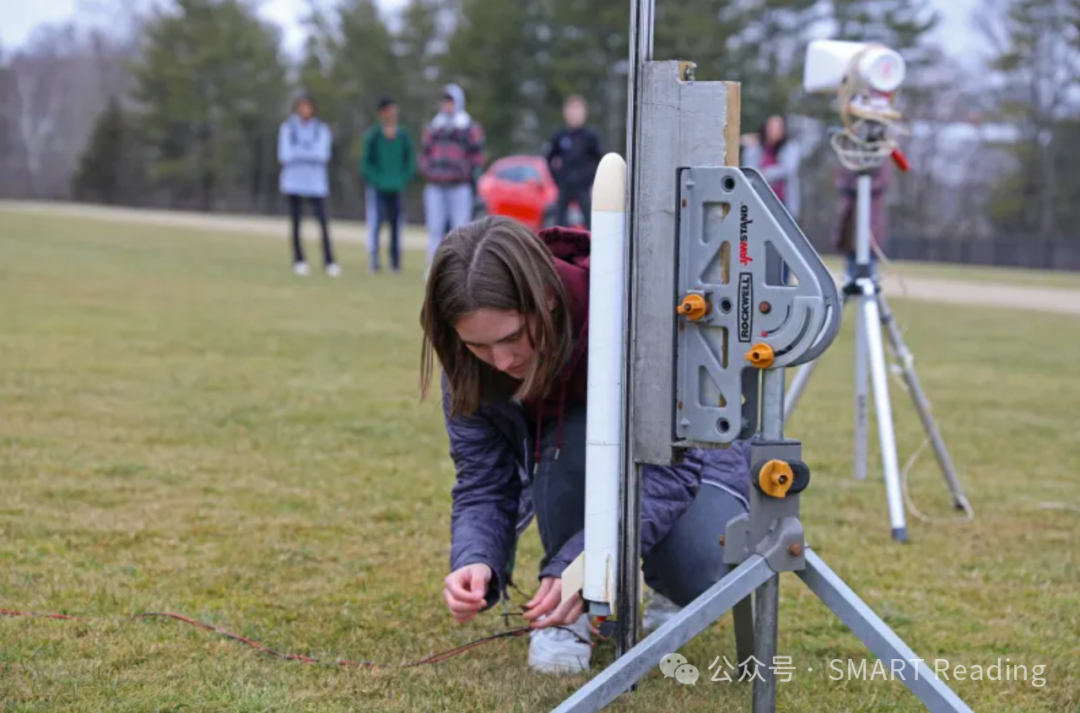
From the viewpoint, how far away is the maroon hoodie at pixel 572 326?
2605 millimetres

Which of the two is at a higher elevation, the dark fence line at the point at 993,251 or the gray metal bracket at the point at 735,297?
the gray metal bracket at the point at 735,297

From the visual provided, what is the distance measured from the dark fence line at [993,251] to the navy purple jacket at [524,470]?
96.3 ft

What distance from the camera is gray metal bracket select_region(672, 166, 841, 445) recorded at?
197 centimetres

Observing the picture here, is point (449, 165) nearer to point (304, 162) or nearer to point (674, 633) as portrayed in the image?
point (304, 162)

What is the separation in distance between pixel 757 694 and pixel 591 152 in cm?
1206

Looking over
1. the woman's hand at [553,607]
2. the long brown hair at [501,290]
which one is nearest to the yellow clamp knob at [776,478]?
the woman's hand at [553,607]

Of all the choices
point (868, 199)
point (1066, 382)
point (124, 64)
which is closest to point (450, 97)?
point (1066, 382)

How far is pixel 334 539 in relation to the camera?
12.7 ft

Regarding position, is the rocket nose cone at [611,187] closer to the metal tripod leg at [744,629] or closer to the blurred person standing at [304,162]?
the metal tripod leg at [744,629]

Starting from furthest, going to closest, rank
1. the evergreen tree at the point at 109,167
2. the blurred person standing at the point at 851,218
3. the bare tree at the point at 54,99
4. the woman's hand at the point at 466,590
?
1. the bare tree at the point at 54,99
2. the evergreen tree at the point at 109,167
3. the blurred person standing at the point at 851,218
4. the woman's hand at the point at 466,590

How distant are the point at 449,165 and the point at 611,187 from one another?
1169 cm

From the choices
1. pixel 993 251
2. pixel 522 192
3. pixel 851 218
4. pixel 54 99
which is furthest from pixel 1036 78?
pixel 54 99

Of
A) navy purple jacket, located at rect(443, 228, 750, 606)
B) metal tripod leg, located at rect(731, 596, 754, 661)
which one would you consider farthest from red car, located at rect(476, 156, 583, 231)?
metal tripod leg, located at rect(731, 596, 754, 661)

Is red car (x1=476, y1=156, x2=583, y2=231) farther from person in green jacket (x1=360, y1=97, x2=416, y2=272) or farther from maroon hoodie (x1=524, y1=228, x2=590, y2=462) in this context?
maroon hoodie (x1=524, y1=228, x2=590, y2=462)
